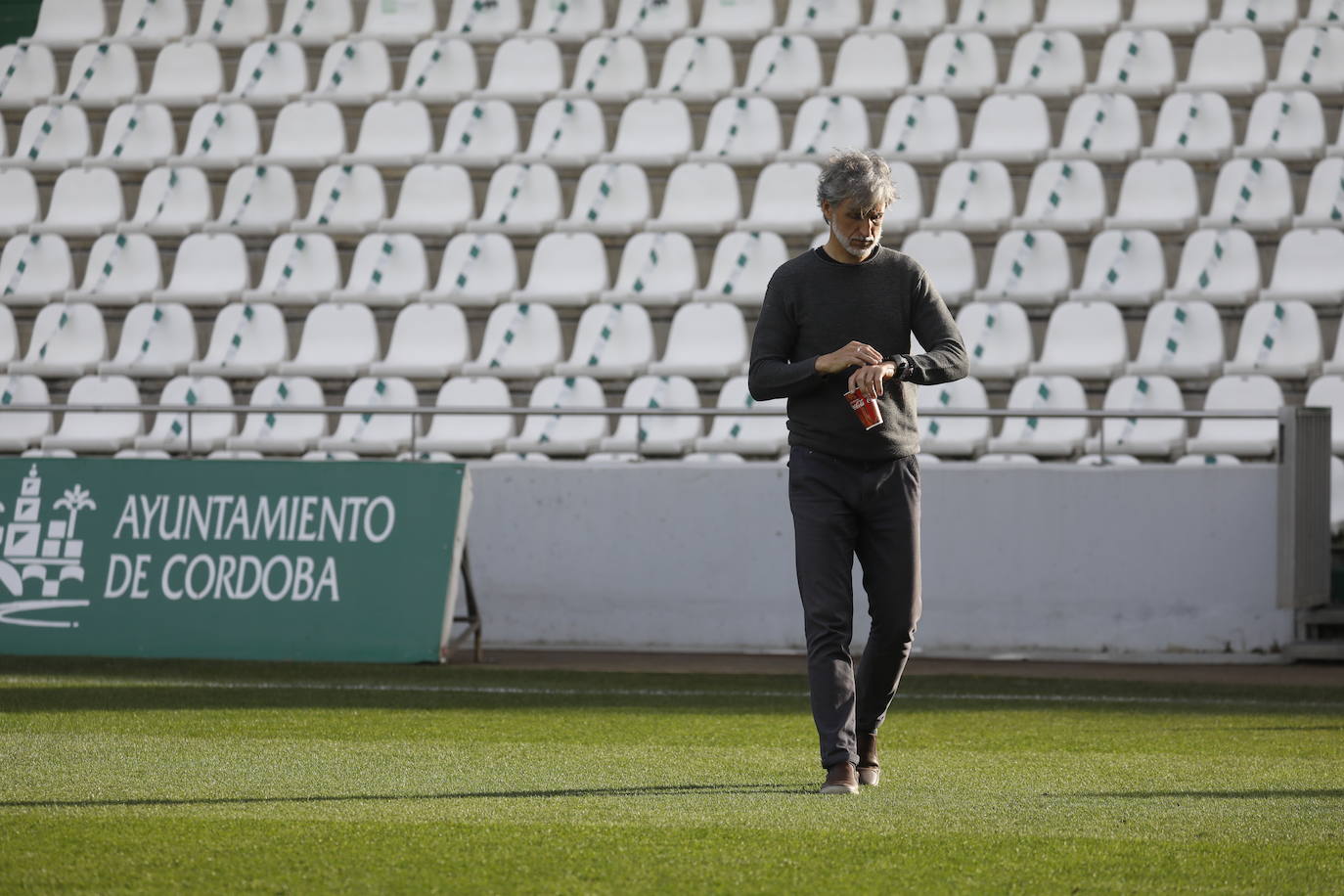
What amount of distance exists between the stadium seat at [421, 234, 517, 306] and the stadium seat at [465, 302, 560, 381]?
0.83 feet

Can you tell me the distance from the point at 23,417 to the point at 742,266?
5.60 meters

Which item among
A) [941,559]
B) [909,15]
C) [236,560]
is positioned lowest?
[941,559]

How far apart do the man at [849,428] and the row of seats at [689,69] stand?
9125mm

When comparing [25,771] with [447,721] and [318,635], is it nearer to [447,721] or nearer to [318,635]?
[447,721]

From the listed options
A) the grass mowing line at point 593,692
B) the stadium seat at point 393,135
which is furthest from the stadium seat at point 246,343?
the grass mowing line at point 593,692

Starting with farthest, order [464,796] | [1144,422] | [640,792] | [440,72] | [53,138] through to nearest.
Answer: [53,138], [440,72], [1144,422], [640,792], [464,796]

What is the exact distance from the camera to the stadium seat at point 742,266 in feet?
42.4

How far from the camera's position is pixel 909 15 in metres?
14.2

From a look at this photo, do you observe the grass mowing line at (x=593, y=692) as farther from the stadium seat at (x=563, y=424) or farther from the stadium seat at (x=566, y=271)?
the stadium seat at (x=566, y=271)

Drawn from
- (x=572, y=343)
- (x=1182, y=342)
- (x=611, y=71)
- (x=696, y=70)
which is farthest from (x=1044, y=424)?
(x=611, y=71)

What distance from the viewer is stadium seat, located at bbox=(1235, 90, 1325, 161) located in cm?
1284

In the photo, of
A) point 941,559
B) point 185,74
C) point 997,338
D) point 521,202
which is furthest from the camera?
point 185,74

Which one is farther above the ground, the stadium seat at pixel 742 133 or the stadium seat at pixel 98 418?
the stadium seat at pixel 742 133

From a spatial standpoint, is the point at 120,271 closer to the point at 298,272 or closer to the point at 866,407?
the point at 298,272
